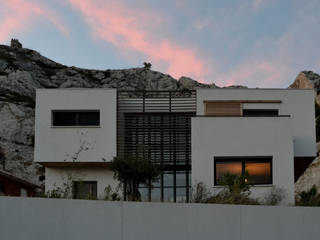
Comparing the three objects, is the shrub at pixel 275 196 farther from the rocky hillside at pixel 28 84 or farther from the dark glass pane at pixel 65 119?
the rocky hillside at pixel 28 84

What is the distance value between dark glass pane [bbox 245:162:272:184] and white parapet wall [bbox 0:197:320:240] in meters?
6.21

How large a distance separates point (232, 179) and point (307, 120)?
5320mm

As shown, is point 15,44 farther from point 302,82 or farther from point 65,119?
point 65,119

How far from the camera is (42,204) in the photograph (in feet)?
30.9

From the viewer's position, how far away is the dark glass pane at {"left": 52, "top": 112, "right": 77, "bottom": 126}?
1945cm

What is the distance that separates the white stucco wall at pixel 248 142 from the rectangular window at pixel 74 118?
15.0 ft

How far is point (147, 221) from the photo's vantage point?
977 cm

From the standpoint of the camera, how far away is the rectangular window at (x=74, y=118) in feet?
63.8

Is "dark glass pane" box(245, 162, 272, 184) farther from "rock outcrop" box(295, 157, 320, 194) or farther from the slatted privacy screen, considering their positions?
"rock outcrop" box(295, 157, 320, 194)

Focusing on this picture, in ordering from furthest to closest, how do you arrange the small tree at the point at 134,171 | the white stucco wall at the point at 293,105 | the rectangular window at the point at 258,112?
the rectangular window at the point at 258,112, the white stucco wall at the point at 293,105, the small tree at the point at 134,171

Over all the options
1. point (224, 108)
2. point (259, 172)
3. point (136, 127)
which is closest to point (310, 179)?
point (224, 108)

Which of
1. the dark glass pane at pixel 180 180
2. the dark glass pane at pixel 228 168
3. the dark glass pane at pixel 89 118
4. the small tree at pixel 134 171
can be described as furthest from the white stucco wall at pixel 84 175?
the dark glass pane at pixel 228 168

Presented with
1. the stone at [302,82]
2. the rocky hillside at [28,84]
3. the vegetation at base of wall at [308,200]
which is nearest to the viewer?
the vegetation at base of wall at [308,200]

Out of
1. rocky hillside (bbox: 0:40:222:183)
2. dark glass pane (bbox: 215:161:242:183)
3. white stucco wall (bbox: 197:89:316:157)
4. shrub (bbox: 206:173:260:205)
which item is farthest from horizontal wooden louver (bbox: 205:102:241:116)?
rocky hillside (bbox: 0:40:222:183)
